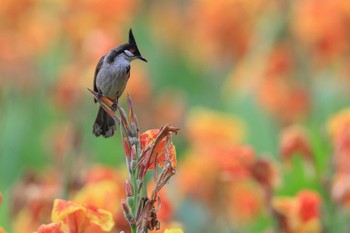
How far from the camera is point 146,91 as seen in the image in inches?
100

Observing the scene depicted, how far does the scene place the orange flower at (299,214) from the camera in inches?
46.9

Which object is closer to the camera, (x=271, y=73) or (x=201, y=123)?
(x=201, y=123)

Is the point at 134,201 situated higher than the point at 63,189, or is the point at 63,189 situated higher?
the point at 63,189

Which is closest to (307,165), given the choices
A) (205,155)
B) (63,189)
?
(63,189)

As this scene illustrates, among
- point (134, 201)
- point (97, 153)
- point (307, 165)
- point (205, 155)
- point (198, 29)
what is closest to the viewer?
point (134, 201)

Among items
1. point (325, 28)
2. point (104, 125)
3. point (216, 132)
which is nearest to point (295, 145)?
point (104, 125)

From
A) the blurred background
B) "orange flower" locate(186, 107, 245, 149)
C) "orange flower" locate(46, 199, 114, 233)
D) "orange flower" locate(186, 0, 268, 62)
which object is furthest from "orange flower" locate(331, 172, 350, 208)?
"orange flower" locate(186, 0, 268, 62)

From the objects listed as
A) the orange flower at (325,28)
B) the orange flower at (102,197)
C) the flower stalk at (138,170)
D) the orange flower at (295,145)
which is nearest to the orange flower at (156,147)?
the flower stalk at (138,170)

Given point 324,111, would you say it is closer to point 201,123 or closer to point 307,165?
point 201,123

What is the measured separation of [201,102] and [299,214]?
2.03 metres

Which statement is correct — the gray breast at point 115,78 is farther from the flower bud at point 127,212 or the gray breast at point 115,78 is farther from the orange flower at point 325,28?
the orange flower at point 325,28

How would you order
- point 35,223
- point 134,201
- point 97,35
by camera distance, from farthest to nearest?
point 97,35, point 35,223, point 134,201

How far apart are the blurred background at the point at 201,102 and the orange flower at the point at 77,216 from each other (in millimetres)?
346

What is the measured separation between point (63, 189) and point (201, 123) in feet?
2.98
